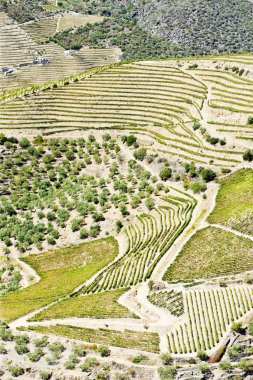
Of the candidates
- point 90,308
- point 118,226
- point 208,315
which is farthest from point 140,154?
point 208,315

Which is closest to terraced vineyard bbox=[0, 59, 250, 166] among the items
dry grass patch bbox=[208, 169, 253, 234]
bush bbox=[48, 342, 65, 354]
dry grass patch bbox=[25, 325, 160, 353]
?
dry grass patch bbox=[208, 169, 253, 234]

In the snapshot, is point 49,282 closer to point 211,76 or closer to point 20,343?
point 20,343

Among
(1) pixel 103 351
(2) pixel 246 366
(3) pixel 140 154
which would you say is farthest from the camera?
(3) pixel 140 154

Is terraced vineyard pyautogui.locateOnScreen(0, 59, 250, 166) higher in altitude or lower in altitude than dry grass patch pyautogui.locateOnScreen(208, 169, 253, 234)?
higher

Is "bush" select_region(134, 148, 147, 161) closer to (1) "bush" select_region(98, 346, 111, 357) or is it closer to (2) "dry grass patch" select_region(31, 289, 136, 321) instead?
(2) "dry grass patch" select_region(31, 289, 136, 321)

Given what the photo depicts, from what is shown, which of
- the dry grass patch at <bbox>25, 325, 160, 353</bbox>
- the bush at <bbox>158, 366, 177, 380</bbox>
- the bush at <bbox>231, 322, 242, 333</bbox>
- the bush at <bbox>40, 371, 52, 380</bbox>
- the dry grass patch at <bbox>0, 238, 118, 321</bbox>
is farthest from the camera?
the dry grass patch at <bbox>0, 238, 118, 321</bbox>

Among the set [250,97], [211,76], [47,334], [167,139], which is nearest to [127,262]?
[47,334]

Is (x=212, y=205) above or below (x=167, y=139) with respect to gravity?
below

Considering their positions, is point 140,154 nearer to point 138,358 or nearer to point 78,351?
point 78,351
